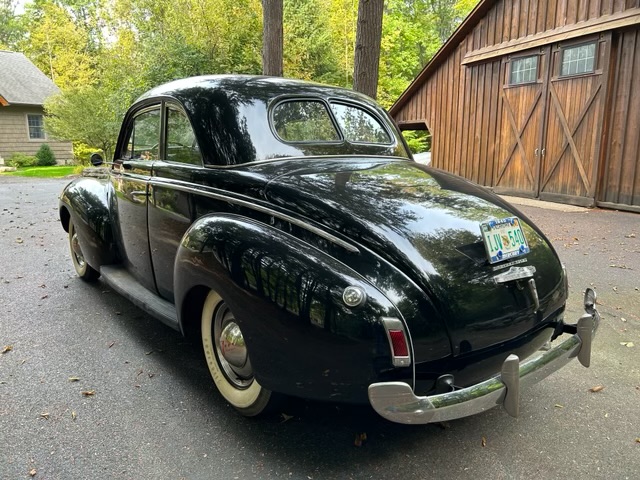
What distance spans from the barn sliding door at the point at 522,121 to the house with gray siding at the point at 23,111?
855 inches

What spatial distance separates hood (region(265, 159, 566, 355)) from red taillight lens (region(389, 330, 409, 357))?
0.23 feet

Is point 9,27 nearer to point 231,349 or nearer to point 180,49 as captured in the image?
point 180,49

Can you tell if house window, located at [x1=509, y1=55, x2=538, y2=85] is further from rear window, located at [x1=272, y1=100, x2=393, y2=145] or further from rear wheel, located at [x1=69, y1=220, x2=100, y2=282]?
rear wheel, located at [x1=69, y1=220, x2=100, y2=282]

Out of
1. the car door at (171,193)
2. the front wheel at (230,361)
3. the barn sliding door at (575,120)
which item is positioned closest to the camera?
the front wheel at (230,361)

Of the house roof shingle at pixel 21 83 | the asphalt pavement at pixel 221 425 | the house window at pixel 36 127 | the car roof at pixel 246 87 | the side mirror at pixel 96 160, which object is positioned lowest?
the asphalt pavement at pixel 221 425

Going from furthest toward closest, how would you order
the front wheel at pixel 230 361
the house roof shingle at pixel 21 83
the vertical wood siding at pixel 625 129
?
the house roof shingle at pixel 21 83 → the vertical wood siding at pixel 625 129 → the front wheel at pixel 230 361

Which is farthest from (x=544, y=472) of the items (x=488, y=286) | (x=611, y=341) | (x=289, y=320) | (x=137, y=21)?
(x=137, y=21)

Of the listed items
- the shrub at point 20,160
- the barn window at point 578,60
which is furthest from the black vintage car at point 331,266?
the shrub at point 20,160

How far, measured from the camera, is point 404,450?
2.31 m

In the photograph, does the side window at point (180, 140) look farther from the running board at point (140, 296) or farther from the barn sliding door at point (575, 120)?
the barn sliding door at point (575, 120)

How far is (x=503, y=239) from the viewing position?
92.3 inches

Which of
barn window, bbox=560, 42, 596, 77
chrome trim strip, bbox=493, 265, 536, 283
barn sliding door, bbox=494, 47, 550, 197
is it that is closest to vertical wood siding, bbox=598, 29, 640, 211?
barn window, bbox=560, 42, 596, 77

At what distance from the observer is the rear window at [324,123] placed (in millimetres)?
3053

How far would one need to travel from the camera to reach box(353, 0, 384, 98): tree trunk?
22.1 feet
